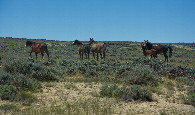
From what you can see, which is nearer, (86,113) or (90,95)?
(86,113)

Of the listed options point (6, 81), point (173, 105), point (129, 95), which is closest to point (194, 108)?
point (173, 105)

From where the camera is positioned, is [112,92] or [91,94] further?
[91,94]

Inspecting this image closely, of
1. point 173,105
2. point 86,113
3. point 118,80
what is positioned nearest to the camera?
point 86,113

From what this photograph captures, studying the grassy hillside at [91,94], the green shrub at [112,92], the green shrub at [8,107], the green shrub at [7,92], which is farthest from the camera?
the green shrub at [112,92]

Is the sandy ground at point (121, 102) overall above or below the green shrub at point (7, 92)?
below

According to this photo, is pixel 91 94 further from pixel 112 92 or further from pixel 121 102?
pixel 121 102

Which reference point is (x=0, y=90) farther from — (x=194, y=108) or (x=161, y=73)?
(x=161, y=73)

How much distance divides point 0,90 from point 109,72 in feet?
22.5

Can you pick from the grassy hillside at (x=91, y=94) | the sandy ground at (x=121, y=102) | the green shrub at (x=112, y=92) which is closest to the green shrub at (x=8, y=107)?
the grassy hillside at (x=91, y=94)

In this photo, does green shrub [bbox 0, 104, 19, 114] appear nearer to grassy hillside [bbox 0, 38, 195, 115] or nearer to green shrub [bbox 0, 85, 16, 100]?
grassy hillside [bbox 0, 38, 195, 115]

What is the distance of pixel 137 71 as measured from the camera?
9.99m

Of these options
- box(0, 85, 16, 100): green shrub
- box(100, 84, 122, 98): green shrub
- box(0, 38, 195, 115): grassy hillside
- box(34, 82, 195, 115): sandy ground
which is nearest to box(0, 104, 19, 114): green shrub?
box(0, 38, 195, 115): grassy hillside

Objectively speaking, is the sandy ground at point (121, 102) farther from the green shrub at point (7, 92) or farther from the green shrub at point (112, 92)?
the green shrub at point (7, 92)

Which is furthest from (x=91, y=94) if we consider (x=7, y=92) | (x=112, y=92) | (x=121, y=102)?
(x=7, y=92)
